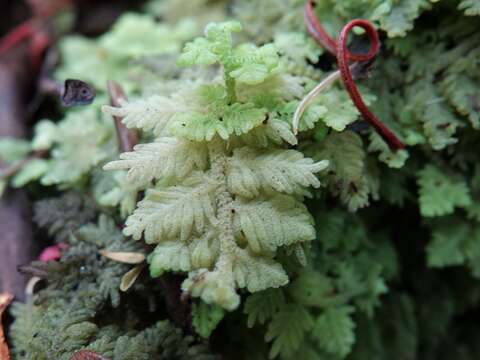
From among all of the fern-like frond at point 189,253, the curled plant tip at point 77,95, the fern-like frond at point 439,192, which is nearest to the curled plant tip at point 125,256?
the fern-like frond at point 189,253

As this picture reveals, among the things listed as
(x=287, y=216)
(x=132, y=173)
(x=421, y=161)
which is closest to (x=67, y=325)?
(x=132, y=173)

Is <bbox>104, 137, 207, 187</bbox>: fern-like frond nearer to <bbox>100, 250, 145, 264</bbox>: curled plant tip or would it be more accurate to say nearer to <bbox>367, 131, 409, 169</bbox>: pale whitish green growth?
<bbox>100, 250, 145, 264</bbox>: curled plant tip

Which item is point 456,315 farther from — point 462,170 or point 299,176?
point 299,176

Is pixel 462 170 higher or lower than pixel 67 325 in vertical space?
higher

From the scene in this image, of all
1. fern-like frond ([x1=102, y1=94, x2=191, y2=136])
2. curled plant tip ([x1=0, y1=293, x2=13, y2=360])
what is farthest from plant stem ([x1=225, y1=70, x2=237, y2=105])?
curled plant tip ([x1=0, y1=293, x2=13, y2=360])

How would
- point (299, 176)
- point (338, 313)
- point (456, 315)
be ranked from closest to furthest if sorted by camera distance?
1. point (299, 176)
2. point (338, 313)
3. point (456, 315)

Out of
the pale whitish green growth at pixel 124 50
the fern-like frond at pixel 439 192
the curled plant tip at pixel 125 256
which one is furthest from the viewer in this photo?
the pale whitish green growth at pixel 124 50

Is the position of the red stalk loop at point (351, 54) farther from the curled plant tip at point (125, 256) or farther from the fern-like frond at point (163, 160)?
the curled plant tip at point (125, 256)
